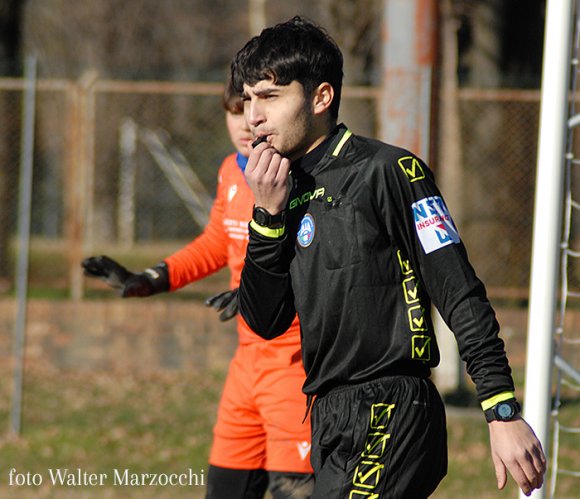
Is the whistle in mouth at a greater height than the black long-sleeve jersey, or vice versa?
the whistle in mouth

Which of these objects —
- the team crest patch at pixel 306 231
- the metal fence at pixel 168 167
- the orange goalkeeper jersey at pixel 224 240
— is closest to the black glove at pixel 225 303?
the orange goalkeeper jersey at pixel 224 240

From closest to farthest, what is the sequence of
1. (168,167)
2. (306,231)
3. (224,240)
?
(306,231) < (224,240) < (168,167)

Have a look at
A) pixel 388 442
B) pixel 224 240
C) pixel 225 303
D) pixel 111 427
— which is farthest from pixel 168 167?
pixel 388 442

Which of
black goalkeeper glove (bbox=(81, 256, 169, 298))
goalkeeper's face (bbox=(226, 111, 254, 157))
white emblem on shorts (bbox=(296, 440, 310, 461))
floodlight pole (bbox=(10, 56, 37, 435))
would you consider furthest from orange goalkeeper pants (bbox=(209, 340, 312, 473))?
floodlight pole (bbox=(10, 56, 37, 435))

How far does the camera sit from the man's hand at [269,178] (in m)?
2.86

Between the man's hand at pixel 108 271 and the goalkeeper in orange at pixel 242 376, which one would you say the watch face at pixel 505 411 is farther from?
the man's hand at pixel 108 271

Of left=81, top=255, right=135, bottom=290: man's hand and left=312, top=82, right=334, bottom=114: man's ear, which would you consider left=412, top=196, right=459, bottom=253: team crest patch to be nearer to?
left=312, top=82, right=334, bottom=114: man's ear

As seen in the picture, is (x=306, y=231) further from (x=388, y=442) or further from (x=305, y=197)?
(x=388, y=442)

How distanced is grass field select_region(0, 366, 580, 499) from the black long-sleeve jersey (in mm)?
3292

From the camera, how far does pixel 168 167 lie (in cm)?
1345

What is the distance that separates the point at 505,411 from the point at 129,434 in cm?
520

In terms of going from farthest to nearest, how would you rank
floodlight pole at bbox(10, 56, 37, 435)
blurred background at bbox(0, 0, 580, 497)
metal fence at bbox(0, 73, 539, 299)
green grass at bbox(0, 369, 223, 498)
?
metal fence at bbox(0, 73, 539, 299), floodlight pole at bbox(10, 56, 37, 435), blurred background at bbox(0, 0, 580, 497), green grass at bbox(0, 369, 223, 498)

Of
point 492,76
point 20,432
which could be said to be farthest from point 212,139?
point 20,432

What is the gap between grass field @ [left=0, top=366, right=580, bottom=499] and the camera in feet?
20.2
